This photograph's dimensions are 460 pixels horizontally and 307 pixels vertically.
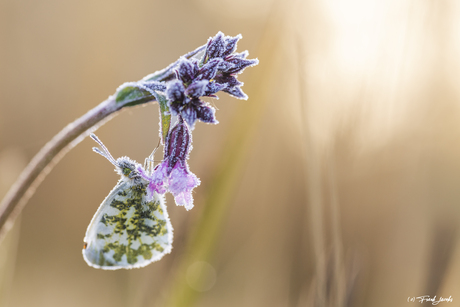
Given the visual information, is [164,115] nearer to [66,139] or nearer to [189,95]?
[189,95]

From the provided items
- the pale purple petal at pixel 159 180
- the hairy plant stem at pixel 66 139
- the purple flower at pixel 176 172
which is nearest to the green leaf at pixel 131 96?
the hairy plant stem at pixel 66 139

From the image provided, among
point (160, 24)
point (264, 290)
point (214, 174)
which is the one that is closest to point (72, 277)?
point (264, 290)

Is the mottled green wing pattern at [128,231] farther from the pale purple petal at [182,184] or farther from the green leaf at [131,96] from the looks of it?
the green leaf at [131,96]

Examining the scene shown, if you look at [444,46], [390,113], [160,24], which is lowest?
[390,113]

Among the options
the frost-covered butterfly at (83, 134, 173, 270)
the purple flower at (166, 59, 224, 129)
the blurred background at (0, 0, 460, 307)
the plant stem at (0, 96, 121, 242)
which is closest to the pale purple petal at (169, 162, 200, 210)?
the frost-covered butterfly at (83, 134, 173, 270)

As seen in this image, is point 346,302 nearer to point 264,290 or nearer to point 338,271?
point 338,271
